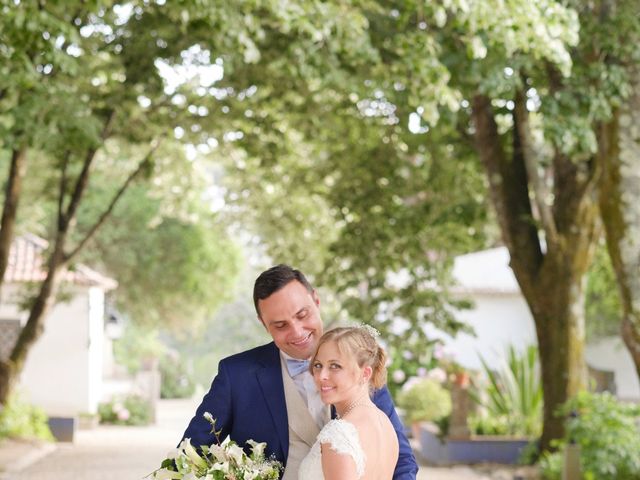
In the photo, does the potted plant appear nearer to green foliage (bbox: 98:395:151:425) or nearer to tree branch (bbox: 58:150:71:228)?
tree branch (bbox: 58:150:71:228)

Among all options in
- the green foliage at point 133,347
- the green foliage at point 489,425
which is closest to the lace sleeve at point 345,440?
the green foliage at point 489,425

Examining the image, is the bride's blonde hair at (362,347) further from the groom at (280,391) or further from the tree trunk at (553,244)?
the tree trunk at (553,244)

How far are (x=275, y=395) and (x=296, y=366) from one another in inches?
5.9

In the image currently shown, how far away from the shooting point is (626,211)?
41.7 feet

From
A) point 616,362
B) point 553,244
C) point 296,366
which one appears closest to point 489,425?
point 553,244

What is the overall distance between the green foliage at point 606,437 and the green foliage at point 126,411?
21.4 m

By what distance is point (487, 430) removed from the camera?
74.5ft

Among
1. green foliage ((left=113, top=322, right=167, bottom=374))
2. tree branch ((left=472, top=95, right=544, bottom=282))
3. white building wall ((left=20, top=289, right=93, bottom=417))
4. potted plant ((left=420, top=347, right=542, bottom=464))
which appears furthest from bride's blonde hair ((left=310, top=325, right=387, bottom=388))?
green foliage ((left=113, top=322, right=167, bottom=374))

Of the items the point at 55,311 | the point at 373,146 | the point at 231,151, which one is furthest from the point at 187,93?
the point at 55,311

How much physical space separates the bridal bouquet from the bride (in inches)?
7.7

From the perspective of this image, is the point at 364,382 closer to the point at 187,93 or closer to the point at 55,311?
the point at 187,93

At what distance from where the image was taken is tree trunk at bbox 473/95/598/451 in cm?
1791

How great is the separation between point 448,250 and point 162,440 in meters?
11.7

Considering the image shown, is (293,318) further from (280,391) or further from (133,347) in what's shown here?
(133,347)
